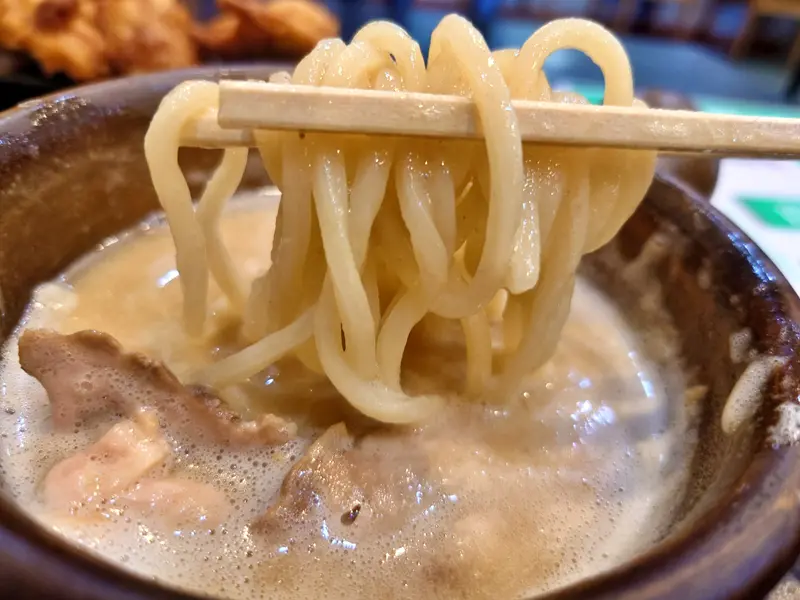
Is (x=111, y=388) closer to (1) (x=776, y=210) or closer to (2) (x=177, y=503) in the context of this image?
(2) (x=177, y=503)

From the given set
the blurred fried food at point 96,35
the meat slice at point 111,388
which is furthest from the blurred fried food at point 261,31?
the meat slice at point 111,388

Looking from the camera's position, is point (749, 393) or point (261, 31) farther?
point (261, 31)

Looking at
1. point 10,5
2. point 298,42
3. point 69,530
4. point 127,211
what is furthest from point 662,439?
point 10,5

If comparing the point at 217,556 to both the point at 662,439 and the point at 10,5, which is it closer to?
the point at 662,439

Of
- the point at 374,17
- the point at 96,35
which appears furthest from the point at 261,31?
the point at 374,17

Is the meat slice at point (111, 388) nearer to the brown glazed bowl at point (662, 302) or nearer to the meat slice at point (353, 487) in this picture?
the meat slice at point (353, 487)
